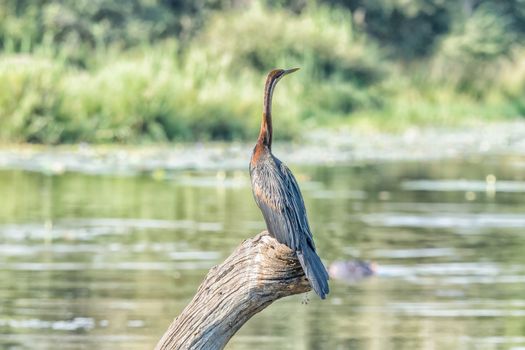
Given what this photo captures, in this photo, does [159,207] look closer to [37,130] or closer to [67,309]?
[67,309]

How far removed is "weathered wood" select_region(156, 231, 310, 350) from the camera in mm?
6078

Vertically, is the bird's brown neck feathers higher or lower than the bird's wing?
higher

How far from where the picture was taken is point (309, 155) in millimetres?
28609

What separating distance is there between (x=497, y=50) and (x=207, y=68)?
22023mm

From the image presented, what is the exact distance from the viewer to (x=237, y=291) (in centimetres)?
620

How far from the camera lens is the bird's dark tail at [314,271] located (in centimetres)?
577

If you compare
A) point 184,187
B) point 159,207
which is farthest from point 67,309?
point 184,187

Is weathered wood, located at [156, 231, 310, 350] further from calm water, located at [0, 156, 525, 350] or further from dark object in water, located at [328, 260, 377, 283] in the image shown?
dark object in water, located at [328, 260, 377, 283]

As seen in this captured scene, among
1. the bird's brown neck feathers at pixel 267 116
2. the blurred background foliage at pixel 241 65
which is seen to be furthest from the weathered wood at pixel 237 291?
the blurred background foliage at pixel 241 65

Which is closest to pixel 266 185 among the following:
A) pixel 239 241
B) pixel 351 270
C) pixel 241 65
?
pixel 351 270

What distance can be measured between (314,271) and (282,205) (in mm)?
546

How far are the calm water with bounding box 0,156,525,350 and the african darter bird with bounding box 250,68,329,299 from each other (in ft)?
10.7

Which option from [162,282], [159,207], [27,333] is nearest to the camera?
[27,333]

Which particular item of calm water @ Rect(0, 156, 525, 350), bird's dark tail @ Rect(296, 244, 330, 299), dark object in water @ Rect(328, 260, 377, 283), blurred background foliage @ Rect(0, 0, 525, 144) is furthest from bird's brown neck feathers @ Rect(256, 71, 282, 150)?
blurred background foliage @ Rect(0, 0, 525, 144)
